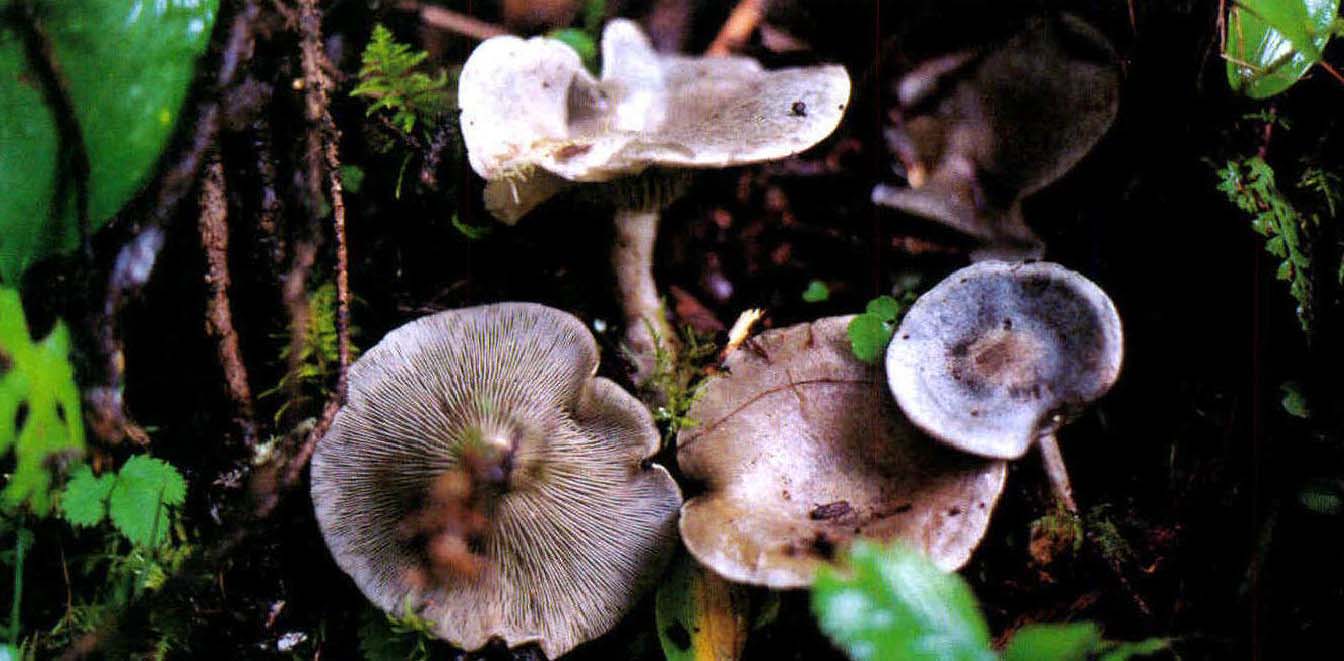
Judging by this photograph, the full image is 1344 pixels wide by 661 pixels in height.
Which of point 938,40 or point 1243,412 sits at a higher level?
point 938,40

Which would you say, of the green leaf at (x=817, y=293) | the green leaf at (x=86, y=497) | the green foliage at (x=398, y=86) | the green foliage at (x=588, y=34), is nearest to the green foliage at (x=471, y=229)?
the green foliage at (x=398, y=86)

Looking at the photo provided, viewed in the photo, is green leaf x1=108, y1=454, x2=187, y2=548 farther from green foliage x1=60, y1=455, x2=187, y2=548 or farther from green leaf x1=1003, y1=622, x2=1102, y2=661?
green leaf x1=1003, y1=622, x2=1102, y2=661

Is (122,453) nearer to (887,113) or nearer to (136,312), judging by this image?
(136,312)

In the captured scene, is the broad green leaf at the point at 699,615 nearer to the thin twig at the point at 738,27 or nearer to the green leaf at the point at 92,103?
the green leaf at the point at 92,103

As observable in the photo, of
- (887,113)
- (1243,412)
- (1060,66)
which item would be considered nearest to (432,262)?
(887,113)

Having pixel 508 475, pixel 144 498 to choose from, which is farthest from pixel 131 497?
pixel 508 475

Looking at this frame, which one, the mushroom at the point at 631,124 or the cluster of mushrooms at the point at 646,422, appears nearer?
the cluster of mushrooms at the point at 646,422
